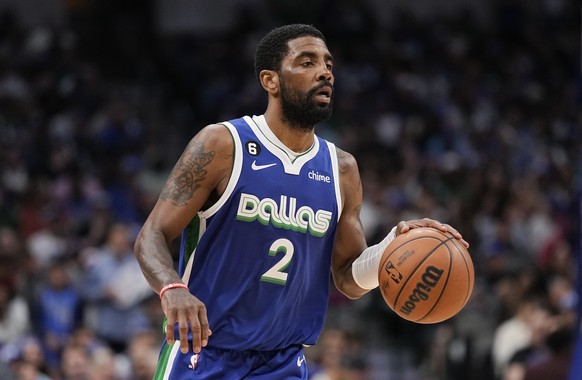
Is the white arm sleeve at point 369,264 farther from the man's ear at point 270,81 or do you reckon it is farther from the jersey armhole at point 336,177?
the man's ear at point 270,81

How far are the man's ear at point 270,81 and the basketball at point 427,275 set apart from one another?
927 millimetres

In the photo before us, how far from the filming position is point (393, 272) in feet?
16.0

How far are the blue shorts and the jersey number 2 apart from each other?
13.1 inches

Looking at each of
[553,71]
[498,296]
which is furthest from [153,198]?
[553,71]

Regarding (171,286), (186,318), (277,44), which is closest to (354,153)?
(277,44)

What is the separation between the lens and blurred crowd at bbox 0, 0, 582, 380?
33.4 ft

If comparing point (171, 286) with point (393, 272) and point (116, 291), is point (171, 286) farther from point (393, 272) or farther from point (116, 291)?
point (116, 291)

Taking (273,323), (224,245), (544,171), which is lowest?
(544,171)

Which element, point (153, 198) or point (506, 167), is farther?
point (506, 167)

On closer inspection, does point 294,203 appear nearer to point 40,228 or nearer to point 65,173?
point 40,228

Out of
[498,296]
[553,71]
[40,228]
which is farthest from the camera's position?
[553,71]

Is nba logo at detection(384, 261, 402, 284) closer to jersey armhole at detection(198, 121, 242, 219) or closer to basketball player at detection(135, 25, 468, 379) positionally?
basketball player at detection(135, 25, 468, 379)

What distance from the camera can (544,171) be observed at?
1520 cm

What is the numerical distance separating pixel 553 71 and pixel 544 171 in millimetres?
3704
